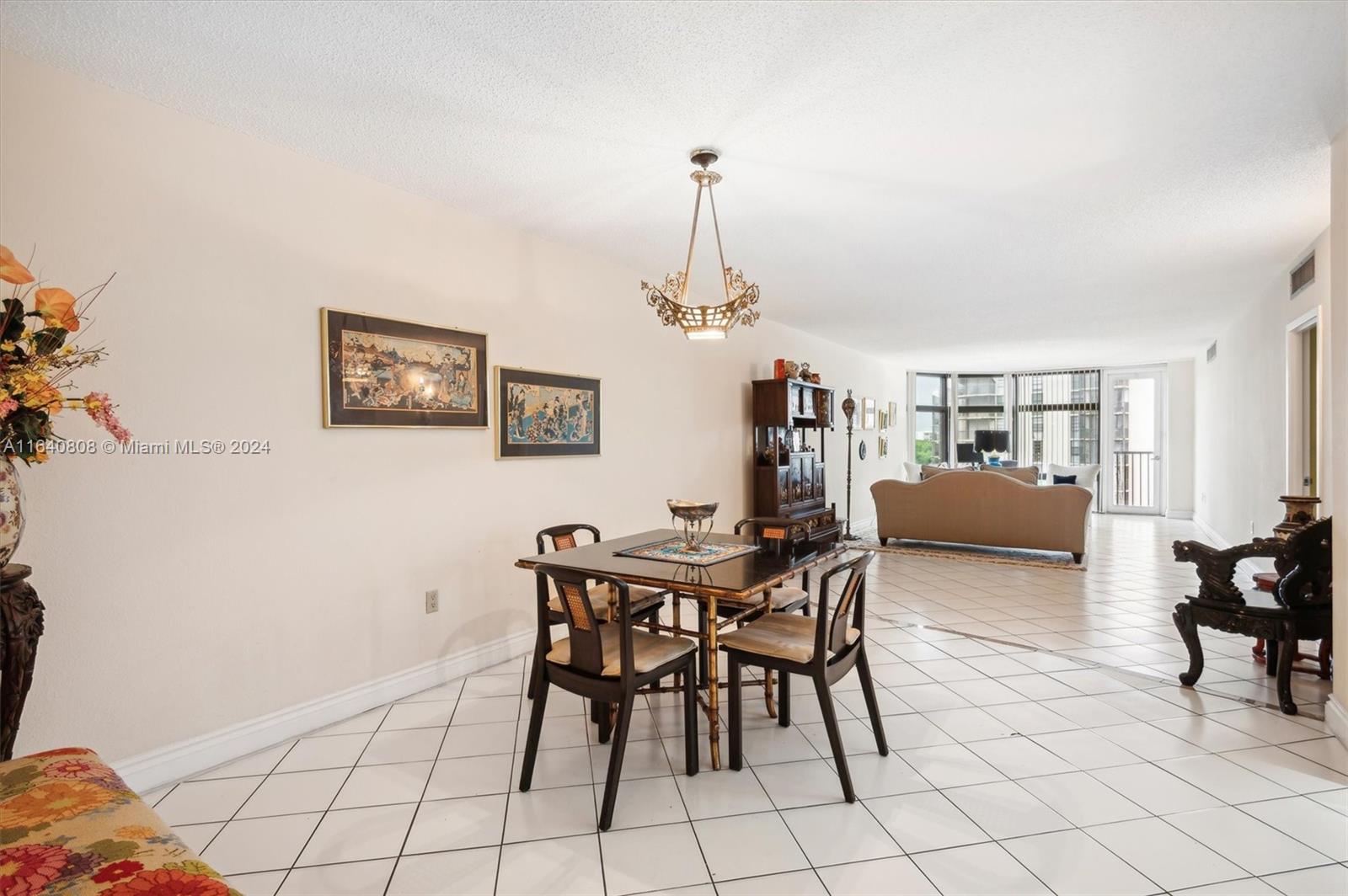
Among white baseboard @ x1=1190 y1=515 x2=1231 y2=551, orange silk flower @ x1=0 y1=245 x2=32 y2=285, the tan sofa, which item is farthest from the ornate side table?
white baseboard @ x1=1190 y1=515 x2=1231 y2=551

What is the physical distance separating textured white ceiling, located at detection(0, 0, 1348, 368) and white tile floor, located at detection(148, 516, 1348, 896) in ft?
7.88

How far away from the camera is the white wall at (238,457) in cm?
209

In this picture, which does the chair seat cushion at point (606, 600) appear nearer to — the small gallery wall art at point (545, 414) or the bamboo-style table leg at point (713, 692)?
the bamboo-style table leg at point (713, 692)

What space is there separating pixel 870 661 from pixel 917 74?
9.17ft

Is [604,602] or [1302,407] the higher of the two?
[1302,407]

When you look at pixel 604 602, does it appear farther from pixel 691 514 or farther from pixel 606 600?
pixel 691 514

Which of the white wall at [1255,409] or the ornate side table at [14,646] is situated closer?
the ornate side table at [14,646]

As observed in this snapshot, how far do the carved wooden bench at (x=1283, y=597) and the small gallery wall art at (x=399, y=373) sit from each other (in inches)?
144

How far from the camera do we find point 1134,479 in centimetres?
1007

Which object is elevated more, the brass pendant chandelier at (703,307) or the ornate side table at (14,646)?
the brass pendant chandelier at (703,307)

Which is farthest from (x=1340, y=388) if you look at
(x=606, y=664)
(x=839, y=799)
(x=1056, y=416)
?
(x=1056, y=416)

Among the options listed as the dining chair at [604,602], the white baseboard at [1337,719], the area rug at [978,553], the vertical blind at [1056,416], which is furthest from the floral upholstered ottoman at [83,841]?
the vertical blind at [1056,416]

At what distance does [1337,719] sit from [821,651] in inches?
86.4

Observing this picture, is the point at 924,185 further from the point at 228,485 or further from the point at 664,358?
the point at 228,485
